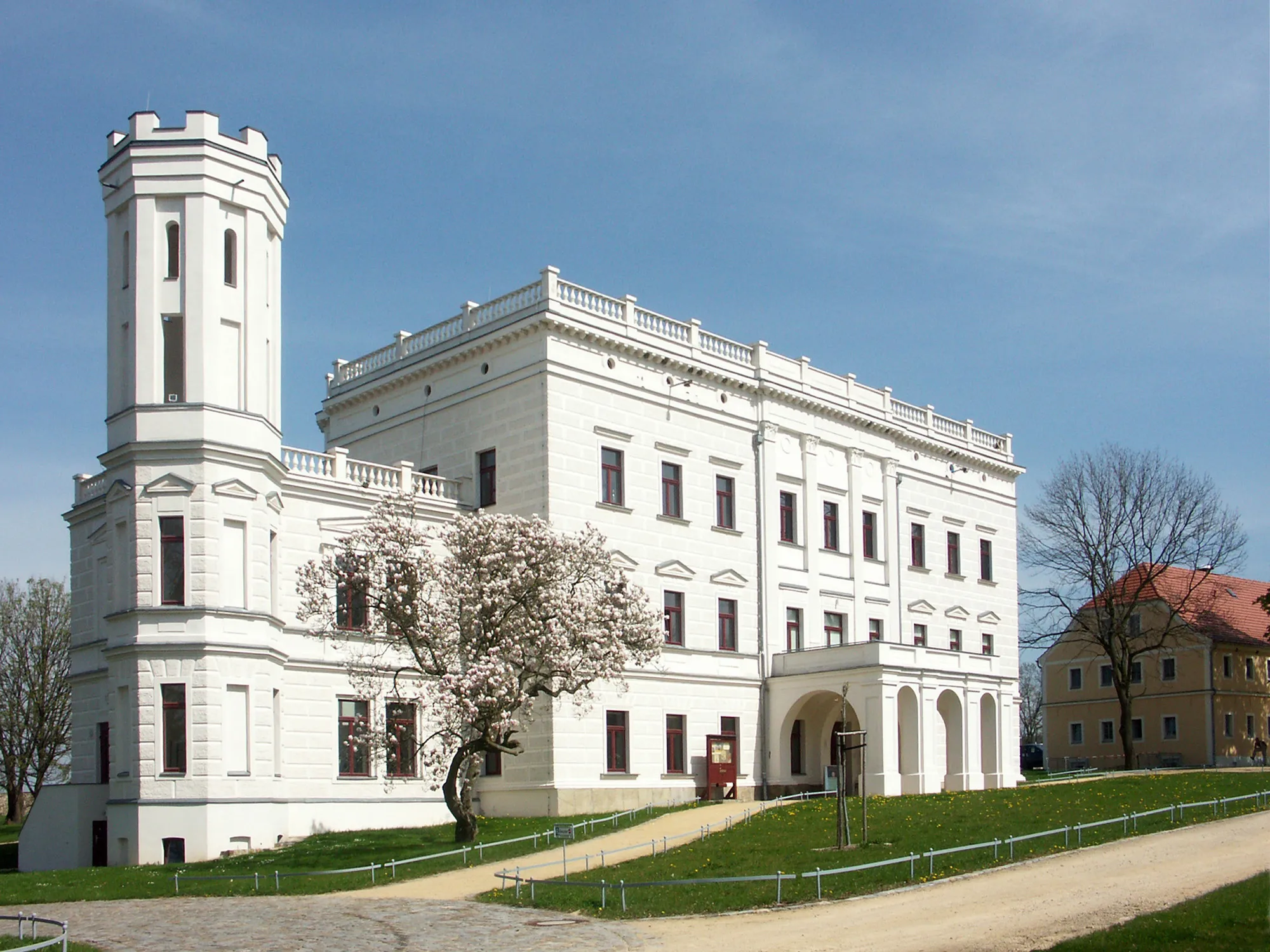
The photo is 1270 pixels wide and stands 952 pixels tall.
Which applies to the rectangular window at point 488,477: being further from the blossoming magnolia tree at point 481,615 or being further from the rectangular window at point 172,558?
the rectangular window at point 172,558

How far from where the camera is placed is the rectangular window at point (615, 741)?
132 ft

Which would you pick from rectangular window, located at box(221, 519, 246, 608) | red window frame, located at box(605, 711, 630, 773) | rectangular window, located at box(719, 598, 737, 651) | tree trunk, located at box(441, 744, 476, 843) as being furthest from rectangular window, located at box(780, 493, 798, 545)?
rectangular window, located at box(221, 519, 246, 608)

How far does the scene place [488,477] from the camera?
42.0m

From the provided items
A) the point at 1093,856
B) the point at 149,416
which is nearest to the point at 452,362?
the point at 149,416

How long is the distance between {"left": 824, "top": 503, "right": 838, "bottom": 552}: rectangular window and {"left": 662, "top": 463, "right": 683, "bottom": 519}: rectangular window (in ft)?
24.6

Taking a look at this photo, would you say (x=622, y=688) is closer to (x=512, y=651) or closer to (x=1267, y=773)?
(x=512, y=651)

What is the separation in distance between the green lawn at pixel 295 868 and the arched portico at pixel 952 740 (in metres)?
13.9

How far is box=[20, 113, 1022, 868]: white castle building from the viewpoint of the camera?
33344 mm

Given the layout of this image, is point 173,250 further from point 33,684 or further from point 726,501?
point 33,684

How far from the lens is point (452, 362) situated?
143ft

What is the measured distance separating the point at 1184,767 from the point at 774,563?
2801 centimetres

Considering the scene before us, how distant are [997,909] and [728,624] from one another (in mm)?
25071

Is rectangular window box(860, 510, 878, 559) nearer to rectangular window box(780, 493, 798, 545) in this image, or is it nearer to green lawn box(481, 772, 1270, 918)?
rectangular window box(780, 493, 798, 545)

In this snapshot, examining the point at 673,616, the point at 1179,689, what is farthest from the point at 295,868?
the point at 1179,689
